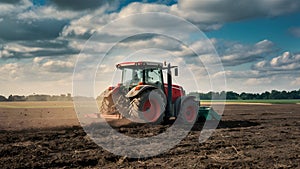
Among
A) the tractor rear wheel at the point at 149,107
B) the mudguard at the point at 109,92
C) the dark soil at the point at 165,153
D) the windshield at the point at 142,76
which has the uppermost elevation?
the windshield at the point at 142,76

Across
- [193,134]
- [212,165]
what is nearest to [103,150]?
[212,165]

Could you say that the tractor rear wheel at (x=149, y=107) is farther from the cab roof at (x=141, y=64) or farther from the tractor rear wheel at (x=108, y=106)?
the tractor rear wheel at (x=108, y=106)

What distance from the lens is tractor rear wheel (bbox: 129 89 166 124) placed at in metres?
12.7

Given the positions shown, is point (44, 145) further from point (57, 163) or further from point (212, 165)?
point (212, 165)

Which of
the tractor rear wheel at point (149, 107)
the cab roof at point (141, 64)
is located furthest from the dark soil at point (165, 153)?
the cab roof at point (141, 64)

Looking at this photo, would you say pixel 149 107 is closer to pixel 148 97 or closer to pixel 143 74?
pixel 148 97

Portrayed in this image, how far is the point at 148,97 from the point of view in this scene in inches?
511

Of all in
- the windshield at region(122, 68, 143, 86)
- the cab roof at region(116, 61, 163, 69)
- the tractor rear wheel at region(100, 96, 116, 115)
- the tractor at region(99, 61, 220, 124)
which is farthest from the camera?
the tractor rear wheel at region(100, 96, 116, 115)

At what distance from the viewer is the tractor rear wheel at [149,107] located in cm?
1273

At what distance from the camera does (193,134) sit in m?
11.8

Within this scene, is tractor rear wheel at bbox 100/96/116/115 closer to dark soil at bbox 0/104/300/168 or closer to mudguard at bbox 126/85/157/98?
mudguard at bbox 126/85/157/98

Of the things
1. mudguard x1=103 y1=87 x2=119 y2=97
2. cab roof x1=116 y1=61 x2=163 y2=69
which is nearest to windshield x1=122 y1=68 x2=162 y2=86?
cab roof x1=116 y1=61 x2=163 y2=69

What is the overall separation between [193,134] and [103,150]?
4232 millimetres

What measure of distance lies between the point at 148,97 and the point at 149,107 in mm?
440
